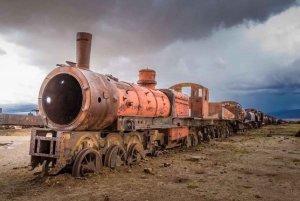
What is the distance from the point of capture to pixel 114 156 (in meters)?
8.27

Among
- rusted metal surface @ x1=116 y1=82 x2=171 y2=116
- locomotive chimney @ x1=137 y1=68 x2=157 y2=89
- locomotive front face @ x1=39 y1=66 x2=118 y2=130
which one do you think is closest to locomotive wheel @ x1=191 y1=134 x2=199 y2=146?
rusted metal surface @ x1=116 y1=82 x2=171 y2=116

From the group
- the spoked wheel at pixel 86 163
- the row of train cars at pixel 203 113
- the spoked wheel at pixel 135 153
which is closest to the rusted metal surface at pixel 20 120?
the row of train cars at pixel 203 113

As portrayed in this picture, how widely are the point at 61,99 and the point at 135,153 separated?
10.5 feet

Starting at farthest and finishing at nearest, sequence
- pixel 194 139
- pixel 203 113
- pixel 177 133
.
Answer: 1. pixel 203 113
2. pixel 194 139
3. pixel 177 133

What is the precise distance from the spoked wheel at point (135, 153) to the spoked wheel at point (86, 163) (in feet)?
5.62

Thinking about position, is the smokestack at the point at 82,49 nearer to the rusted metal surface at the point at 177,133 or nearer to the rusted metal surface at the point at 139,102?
the rusted metal surface at the point at 139,102

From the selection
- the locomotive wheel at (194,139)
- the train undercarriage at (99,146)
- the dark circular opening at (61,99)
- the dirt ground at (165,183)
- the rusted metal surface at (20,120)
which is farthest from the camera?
the rusted metal surface at (20,120)

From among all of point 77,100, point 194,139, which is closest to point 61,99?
point 77,100

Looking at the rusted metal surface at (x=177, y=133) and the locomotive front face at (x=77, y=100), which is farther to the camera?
the rusted metal surface at (x=177, y=133)

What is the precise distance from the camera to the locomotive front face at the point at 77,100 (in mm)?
7246

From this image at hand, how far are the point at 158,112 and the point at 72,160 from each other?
15.9 ft

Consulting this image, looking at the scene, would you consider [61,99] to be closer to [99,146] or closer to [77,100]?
[77,100]

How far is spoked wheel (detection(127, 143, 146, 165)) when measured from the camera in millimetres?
9281

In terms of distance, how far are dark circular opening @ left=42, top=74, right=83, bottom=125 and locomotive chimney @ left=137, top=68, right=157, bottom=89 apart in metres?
4.19
